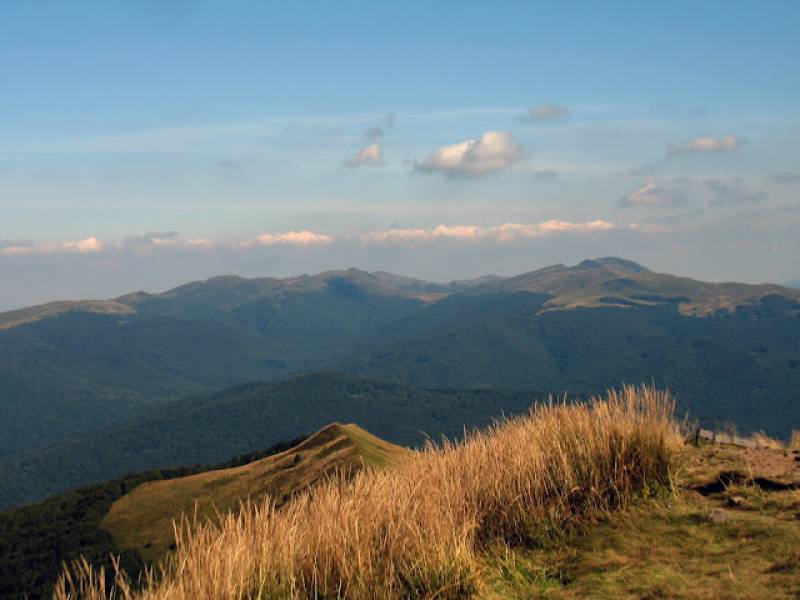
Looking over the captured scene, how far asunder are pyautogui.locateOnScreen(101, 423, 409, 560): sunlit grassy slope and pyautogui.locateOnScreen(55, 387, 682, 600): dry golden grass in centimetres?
3033

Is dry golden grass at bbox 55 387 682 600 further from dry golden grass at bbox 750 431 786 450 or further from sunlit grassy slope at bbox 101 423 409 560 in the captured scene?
sunlit grassy slope at bbox 101 423 409 560

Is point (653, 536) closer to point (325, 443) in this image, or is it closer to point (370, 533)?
point (370, 533)

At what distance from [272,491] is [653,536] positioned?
37.5 metres

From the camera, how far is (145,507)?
55062 mm

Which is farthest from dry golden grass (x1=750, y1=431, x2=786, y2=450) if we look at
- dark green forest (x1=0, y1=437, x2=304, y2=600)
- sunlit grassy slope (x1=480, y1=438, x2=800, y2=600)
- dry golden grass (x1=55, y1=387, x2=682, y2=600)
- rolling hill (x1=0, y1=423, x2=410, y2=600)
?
dark green forest (x1=0, y1=437, x2=304, y2=600)

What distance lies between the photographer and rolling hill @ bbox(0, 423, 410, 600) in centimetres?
4403

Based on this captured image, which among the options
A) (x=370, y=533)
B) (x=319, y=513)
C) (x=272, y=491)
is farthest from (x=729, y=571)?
(x=272, y=491)

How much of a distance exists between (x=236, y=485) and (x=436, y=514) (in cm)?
4225

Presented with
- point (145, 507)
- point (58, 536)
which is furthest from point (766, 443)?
point (58, 536)

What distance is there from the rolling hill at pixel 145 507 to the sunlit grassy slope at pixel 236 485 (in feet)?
0.26

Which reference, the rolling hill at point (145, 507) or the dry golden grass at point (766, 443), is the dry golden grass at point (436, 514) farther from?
the rolling hill at point (145, 507)

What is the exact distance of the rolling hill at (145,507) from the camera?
4403 centimetres

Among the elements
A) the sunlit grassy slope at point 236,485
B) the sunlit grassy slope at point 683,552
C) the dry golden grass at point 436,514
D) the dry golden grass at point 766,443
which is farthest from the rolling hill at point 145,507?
the sunlit grassy slope at point 683,552

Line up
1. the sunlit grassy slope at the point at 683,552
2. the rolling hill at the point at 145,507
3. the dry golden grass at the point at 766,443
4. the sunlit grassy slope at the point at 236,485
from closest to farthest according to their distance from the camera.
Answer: the sunlit grassy slope at the point at 683,552 < the dry golden grass at the point at 766,443 < the sunlit grassy slope at the point at 236,485 < the rolling hill at the point at 145,507
